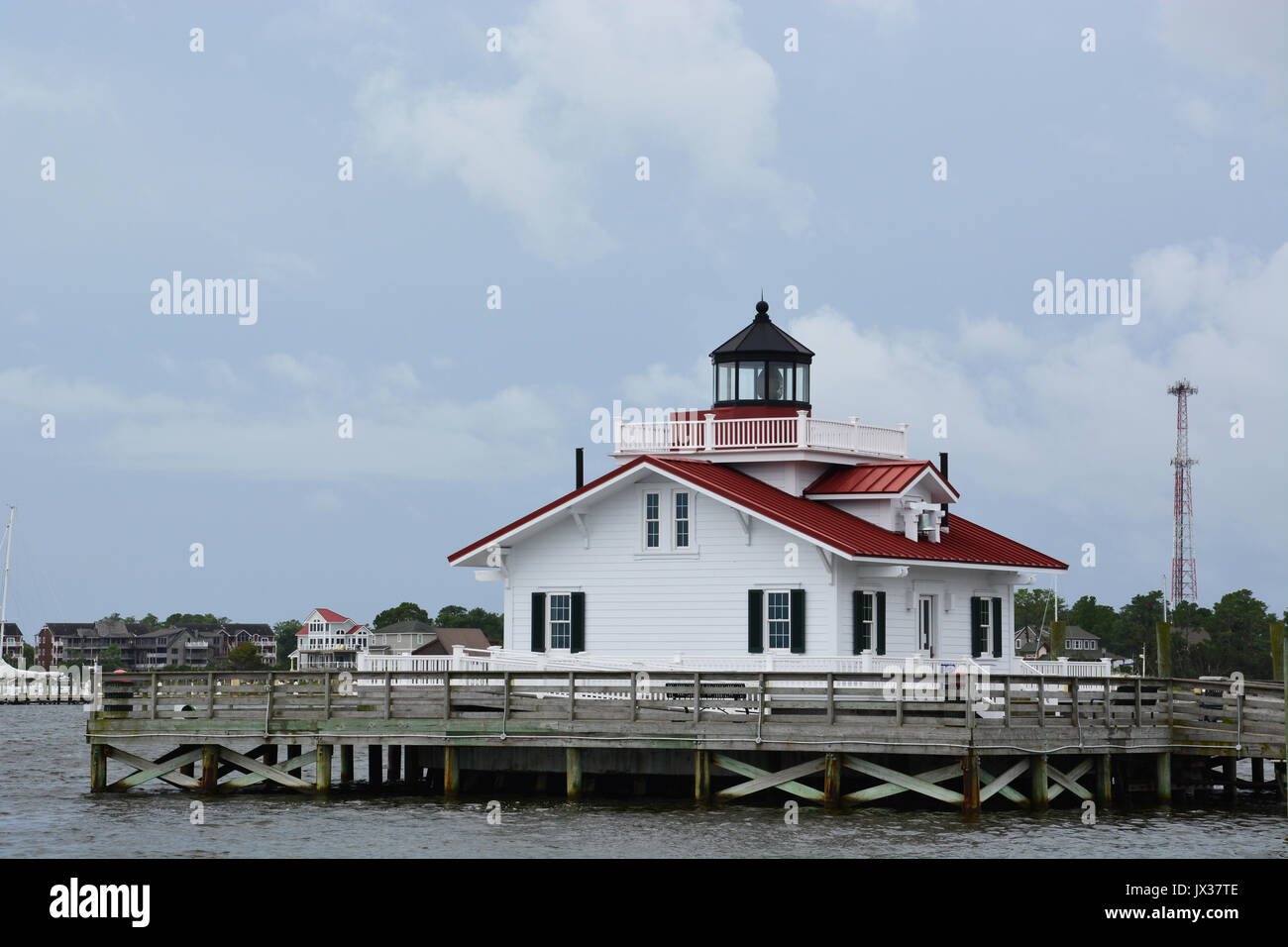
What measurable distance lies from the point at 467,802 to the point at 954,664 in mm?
9688

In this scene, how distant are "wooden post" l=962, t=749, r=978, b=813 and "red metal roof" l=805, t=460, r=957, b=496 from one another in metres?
9.92

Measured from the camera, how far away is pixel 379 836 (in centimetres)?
2988

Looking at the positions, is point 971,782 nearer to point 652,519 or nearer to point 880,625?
point 880,625

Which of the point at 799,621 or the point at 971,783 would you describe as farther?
the point at 799,621

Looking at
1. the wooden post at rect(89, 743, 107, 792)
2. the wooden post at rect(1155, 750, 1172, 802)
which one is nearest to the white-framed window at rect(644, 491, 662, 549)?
the wooden post at rect(1155, 750, 1172, 802)

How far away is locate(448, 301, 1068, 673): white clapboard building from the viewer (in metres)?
36.6

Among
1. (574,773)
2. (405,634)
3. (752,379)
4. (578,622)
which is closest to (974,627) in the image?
(752,379)

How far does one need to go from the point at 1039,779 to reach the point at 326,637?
166m

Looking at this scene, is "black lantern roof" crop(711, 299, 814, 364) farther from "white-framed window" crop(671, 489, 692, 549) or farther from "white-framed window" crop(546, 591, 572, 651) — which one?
Result: "white-framed window" crop(546, 591, 572, 651)

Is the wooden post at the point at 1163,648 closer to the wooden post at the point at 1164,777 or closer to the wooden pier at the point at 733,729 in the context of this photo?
the wooden pier at the point at 733,729

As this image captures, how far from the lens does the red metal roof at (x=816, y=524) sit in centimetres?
3606

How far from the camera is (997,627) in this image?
42.1m

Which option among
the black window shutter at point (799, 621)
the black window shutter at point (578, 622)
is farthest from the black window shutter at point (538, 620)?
the black window shutter at point (799, 621)
